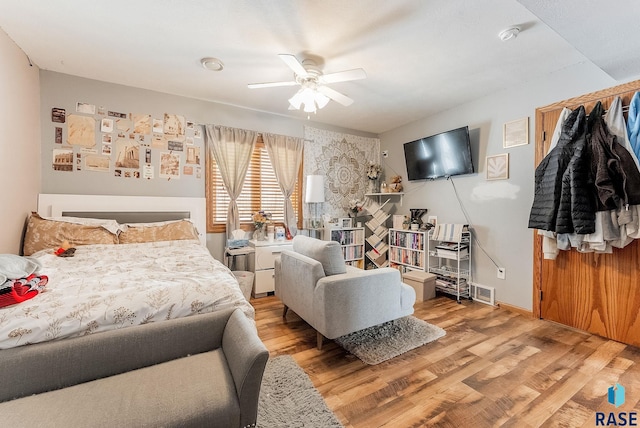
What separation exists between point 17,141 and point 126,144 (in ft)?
2.85

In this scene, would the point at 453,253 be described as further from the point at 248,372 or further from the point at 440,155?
the point at 248,372

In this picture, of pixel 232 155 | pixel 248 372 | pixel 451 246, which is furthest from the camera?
pixel 232 155

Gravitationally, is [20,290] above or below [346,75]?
below

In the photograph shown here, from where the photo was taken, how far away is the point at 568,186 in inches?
90.8

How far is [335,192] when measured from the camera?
4.44 meters

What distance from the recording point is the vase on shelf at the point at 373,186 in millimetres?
4705

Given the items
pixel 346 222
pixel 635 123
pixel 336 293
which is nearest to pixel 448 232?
pixel 346 222

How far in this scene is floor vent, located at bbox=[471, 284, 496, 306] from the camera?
3135 mm

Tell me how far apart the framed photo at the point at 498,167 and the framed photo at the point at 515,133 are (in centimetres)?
14

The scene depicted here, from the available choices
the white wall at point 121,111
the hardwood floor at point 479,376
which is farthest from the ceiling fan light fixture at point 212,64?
the hardwood floor at point 479,376

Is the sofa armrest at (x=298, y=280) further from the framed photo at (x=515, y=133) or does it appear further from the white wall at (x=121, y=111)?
the framed photo at (x=515, y=133)

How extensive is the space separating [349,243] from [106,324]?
3.33m

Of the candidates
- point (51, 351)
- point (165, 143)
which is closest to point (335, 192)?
point (165, 143)

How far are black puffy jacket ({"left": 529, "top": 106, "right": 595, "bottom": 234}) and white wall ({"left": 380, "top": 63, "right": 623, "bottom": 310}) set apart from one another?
0.32m
